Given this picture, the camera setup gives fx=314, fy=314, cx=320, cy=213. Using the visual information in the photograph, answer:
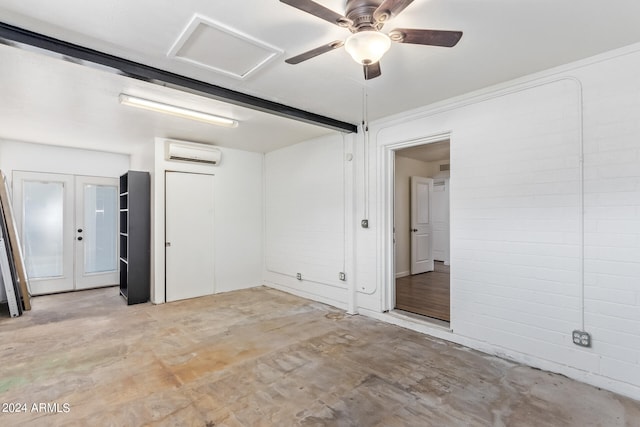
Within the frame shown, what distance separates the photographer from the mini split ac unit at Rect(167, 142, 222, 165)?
15.6 feet

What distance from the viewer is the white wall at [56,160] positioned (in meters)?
4.97

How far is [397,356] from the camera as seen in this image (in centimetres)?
296

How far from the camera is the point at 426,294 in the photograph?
4887mm

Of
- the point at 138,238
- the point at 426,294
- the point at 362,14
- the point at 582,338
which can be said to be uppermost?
the point at 362,14

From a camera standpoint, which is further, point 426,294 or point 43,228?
point 43,228

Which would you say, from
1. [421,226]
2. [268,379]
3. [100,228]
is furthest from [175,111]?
[421,226]

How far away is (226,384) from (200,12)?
104 inches

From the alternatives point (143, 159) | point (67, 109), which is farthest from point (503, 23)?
point (143, 159)

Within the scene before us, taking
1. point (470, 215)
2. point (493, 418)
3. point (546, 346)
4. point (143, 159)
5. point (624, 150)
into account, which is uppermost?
point (143, 159)

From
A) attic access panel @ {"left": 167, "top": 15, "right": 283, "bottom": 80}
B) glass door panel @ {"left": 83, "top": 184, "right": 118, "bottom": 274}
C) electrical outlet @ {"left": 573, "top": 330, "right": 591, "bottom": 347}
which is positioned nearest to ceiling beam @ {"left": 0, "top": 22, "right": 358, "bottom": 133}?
attic access panel @ {"left": 167, "top": 15, "right": 283, "bottom": 80}

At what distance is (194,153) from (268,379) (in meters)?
3.68

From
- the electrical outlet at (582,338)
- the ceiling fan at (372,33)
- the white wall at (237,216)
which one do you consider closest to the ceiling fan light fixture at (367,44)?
the ceiling fan at (372,33)

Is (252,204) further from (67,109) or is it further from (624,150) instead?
(624,150)

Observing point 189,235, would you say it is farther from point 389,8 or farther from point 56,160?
point 389,8
